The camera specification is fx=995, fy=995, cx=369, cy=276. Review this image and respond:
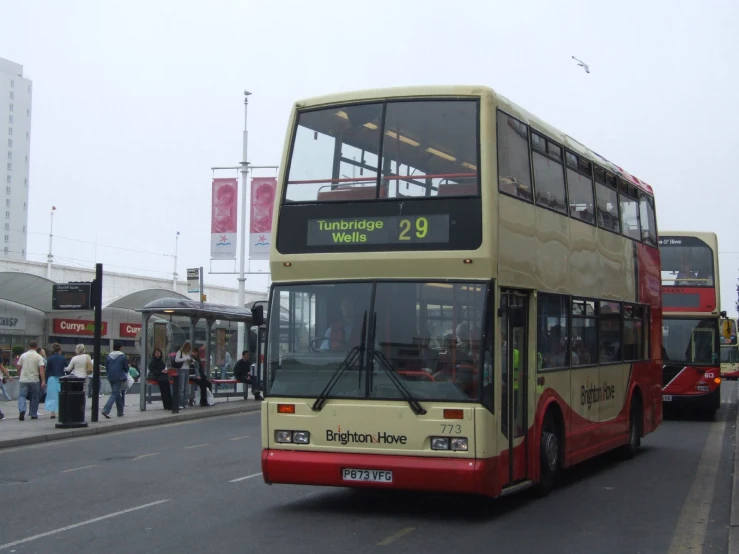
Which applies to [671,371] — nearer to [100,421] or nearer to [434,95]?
[100,421]

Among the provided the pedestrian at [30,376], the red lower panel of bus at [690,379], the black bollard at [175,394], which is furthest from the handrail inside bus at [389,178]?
the black bollard at [175,394]

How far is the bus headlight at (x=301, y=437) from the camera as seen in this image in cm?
997

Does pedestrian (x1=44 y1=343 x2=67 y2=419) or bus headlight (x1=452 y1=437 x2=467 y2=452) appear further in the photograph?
pedestrian (x1=44 y1=343 x2=67 y2=419)

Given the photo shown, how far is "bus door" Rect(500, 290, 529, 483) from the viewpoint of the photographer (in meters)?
10.2

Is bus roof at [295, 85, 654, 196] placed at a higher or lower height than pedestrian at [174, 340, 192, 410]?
higher

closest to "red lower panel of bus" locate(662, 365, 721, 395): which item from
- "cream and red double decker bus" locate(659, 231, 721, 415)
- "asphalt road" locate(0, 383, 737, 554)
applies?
"cream and red double decker bus" locate(659, 231, 721, 415)

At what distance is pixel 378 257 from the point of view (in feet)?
32.9

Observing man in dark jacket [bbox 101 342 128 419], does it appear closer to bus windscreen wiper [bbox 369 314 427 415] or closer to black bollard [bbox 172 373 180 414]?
black bollard [bbox 172 373 180 414]

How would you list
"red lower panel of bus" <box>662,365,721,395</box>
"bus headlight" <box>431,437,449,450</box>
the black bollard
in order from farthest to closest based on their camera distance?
the black bollard, "red lower panel of bus" <box>662,365,721,395</box>, "bus headlight" <box>431,437,449,450</box>

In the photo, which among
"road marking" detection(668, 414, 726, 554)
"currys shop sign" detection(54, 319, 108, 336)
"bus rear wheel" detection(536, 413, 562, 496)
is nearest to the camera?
"road marking" detection(668, 414, 726, 554)

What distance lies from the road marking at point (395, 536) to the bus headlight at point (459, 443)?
2.85 feet

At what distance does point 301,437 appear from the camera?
32.8 ft

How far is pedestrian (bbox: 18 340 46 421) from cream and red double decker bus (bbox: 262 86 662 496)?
1355 centimetres

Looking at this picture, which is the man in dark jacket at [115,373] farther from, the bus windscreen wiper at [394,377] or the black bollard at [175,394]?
the bus windscreen wiper at [394,377]
